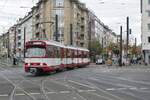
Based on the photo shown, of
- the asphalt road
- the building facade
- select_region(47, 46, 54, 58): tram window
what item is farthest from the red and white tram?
the building facade

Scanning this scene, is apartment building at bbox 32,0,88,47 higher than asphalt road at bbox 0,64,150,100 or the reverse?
higher

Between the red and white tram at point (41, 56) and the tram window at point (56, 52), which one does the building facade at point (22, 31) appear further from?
the red and white tram at point (41, 56)

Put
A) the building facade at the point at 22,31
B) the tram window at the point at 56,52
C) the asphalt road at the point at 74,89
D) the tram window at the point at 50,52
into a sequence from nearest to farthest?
the asphalt road at the point at 74,89 → the tram window at the point at 50,52 → the tram window at the point at 56,52 → the building facade at the point at 22,31

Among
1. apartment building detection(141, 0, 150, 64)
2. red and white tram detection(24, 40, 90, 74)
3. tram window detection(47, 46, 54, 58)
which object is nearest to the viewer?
red and white tram detection(24, 40, 90, 74)

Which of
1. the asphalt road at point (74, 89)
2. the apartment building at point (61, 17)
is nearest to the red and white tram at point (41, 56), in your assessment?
the asphalt road at point (74, 89)

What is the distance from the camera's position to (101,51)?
5276 inches

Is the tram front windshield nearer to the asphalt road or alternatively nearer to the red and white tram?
the red and white tram

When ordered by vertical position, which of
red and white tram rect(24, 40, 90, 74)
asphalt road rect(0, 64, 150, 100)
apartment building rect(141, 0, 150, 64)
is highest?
apartment building rect(141, 0, 150, 64)

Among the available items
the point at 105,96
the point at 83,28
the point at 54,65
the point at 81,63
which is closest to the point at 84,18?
the point at 83,28

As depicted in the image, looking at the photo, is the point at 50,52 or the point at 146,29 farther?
the point at 146,29

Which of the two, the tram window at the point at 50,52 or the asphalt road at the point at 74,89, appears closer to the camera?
the asphalt road at the point at 74,89

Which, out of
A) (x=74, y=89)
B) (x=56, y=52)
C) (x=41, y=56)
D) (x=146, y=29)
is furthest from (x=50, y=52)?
(x=146, y=29)

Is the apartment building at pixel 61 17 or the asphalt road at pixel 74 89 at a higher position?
the apartment building at pixel 61 17

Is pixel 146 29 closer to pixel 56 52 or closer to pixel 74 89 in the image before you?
pixel 56 52
